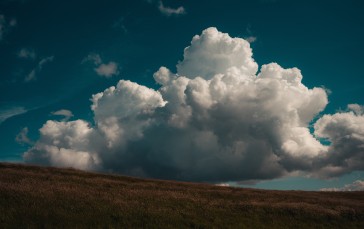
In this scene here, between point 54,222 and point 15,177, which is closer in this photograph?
point 54,222

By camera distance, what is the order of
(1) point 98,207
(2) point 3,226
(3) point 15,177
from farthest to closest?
1. (3) point 15,177
2. (1) point 98,207
3. (2) point 3,226

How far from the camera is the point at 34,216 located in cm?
2425

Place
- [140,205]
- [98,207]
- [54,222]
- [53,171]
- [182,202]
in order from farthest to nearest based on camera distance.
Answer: [53,171] → [182,202] → [140,205] → [98,207] → [54,222]

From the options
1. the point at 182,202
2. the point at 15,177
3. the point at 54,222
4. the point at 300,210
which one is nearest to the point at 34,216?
the point at 54,222

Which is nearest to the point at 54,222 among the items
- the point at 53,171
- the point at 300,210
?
the point at 300,210

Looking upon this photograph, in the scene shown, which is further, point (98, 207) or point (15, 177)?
point (15, 177)

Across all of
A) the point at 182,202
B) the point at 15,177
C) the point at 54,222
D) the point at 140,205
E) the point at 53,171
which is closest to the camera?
the point at 54,222

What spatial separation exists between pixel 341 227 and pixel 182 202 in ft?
51.8

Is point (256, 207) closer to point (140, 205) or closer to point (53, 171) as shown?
point (140, 205)

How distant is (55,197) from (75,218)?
21.0 feet

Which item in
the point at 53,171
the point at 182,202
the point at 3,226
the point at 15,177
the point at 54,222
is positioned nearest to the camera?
the point at 3,226

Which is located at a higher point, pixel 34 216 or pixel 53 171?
pixel 53 171

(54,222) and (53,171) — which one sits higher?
(53,171)

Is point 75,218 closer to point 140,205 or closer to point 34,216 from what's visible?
point 34,216
